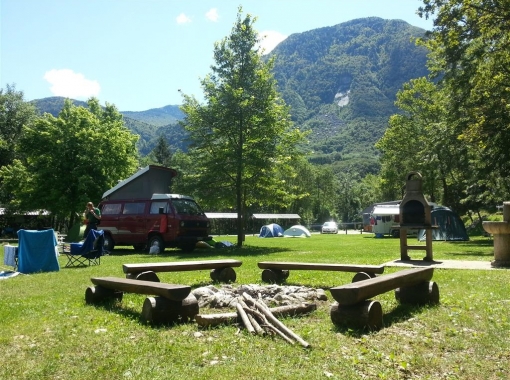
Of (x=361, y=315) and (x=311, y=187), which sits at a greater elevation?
(x=311, y=187)

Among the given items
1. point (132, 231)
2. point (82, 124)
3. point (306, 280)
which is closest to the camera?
point (306, 280)

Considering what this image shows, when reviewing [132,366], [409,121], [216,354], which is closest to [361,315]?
[216,354]

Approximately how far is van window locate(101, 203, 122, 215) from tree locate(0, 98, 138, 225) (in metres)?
12.0

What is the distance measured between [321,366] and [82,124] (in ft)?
111

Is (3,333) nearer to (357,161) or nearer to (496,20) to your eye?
(496,20)

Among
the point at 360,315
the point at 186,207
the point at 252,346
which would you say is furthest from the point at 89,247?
the point at 360,315

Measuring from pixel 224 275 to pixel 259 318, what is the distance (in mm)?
3685

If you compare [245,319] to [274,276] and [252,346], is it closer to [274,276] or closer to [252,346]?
[252,346]

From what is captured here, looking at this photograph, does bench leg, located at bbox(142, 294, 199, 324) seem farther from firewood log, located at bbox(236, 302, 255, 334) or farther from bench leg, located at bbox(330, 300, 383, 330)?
bench leg, located at bbox(330, 300, 383, 330)

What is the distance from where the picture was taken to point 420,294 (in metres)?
6.54

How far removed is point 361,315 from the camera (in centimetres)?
509

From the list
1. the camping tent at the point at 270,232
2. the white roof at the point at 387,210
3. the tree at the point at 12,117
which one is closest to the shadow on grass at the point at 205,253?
the camping tent at the point at 270,232

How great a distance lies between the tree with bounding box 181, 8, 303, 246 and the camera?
20281 millimetres

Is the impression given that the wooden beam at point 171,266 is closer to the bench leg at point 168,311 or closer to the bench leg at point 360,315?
the bench leg at point 168,311
